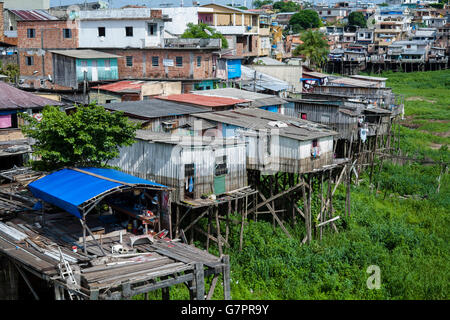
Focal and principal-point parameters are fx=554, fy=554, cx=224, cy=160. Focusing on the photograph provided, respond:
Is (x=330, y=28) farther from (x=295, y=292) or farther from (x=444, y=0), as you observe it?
(x=295, y=292)

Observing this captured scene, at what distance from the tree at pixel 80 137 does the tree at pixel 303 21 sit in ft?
309

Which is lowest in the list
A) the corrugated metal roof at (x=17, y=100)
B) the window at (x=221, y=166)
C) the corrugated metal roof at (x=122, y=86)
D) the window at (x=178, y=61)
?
the window at (x=221, y=166)

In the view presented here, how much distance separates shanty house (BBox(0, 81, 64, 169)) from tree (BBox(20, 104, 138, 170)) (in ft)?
14.5

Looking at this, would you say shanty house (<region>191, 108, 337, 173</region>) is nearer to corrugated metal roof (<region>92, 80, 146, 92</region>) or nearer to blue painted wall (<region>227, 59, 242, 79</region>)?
corrugated metal roof (<region>92, 80, 146, 92</region>)

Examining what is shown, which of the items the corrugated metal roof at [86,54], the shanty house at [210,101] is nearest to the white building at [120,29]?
the corrugated metal roof at [86,54]

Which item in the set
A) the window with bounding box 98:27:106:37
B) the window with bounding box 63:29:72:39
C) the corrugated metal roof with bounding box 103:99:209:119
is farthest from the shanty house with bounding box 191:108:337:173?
the window with bounding box 63:29:72:39

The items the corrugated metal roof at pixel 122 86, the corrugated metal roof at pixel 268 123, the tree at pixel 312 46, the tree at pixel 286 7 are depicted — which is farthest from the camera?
the tree at pixel 286 7

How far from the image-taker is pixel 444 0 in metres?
143

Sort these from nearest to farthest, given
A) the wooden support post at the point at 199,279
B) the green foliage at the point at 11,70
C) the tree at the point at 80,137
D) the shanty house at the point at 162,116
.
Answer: the wooden support post at the point at 199,279 → the tree at the point at 80,137 → the shanty house at the point at 162,116 → the green foliage at the point at 11,70

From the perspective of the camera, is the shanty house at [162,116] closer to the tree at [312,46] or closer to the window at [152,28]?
the window at [152,28]

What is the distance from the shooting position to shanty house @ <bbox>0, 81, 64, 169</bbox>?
2342 centimetres

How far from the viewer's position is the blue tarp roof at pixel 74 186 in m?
15.9

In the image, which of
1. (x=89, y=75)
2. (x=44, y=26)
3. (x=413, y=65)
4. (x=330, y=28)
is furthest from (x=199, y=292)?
(x=330, y=28)

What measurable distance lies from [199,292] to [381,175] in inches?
793
